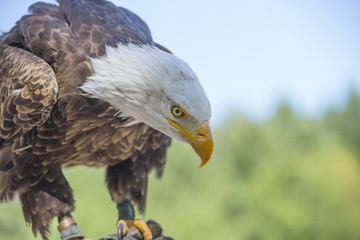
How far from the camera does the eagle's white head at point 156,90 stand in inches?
86.3

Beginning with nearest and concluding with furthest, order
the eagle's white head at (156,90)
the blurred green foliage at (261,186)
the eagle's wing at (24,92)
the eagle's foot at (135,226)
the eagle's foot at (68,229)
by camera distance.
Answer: the eagle's white head at (156,90), the eagle's wing at (24,92), the eagle's foot at (68,229), the eagle's foot at (135,226), the blurred green foliage at (261,186)

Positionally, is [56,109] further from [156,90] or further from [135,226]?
[135,226]

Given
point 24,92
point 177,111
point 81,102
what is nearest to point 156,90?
point 177,111

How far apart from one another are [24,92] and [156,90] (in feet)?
2.67

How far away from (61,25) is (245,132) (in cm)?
2013

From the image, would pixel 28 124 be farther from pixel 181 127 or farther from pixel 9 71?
pixel 181 127

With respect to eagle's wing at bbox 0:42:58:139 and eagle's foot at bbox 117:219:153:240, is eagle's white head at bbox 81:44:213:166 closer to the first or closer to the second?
eagle's wing at bbox 0:42:58:139

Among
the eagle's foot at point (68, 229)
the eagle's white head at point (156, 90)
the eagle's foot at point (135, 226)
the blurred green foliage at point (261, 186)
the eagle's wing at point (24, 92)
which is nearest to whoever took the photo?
the eagle's white head at point (156, 90)

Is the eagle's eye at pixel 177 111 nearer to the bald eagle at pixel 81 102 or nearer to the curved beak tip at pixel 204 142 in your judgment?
the bald eagle at pixel 81 102

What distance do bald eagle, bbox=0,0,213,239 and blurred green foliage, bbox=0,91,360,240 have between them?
40.0ft

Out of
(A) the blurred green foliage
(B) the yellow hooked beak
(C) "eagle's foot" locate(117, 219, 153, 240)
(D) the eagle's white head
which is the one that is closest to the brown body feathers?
(D) the eagle's white head

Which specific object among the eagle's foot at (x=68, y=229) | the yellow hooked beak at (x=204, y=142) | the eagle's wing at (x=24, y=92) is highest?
the yellow hooked beak at (x=204, y=142)

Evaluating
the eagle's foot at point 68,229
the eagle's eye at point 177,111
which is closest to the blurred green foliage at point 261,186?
the eagle's foot at point 68,229

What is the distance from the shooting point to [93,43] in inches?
99.0
